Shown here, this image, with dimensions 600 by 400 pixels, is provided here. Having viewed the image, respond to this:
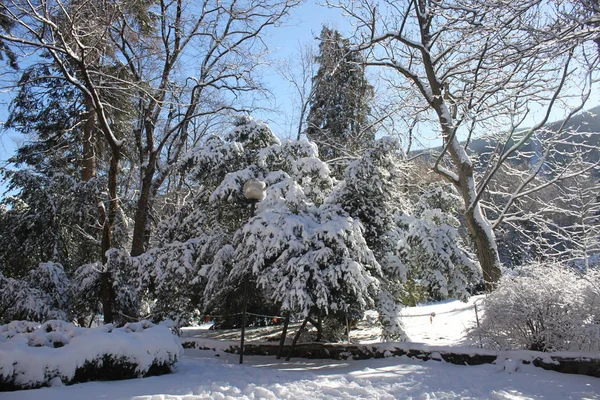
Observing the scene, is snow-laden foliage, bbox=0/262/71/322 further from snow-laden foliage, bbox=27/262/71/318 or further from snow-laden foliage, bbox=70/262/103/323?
snow-laden foliage, bbox=70/262/103/323

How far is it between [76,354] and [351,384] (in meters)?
2.85

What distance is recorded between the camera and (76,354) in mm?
4117

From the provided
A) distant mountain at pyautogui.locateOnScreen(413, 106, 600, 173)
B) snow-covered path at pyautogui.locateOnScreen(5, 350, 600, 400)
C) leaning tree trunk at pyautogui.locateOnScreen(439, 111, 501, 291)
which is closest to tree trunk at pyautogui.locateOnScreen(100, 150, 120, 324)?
snow-covered path at pyautogui.locateOnScreen(5, 350, 600, 400)

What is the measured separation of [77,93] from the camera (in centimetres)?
1262

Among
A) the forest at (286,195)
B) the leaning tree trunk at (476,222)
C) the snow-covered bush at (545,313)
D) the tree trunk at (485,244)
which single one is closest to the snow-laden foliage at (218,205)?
the forest at (286,195)

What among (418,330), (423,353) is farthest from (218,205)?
(418,330)

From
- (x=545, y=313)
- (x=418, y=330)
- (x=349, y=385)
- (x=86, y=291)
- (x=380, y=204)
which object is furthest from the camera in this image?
(x=86, y=291)

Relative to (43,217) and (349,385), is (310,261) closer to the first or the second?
(349,385)

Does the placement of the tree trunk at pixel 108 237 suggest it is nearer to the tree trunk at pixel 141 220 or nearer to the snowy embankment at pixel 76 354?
the tree trunk at pixel 141 220

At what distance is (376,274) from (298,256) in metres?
1.98

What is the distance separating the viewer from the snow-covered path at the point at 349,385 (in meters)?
3.72

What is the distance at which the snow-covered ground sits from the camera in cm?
373

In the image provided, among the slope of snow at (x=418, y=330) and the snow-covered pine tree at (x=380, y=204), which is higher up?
the snow-covered pine tree at (x=380, y=204)

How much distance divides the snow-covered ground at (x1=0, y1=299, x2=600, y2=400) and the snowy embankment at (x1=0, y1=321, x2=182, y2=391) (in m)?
0.20
